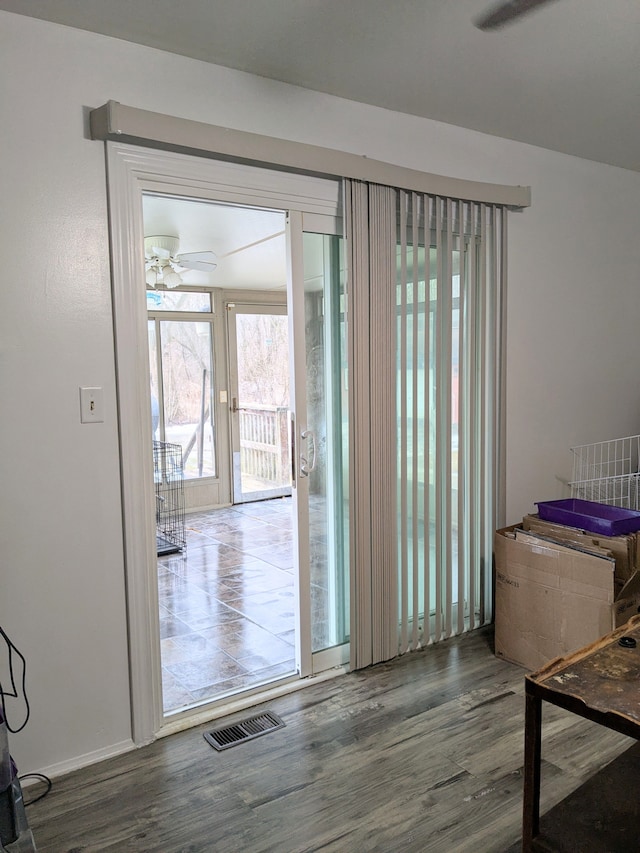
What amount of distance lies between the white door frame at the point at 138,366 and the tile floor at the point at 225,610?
34cm

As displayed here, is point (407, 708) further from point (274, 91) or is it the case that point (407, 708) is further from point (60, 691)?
point (274, 91)

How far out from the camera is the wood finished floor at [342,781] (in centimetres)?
196

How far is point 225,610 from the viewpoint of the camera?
3.87 meters

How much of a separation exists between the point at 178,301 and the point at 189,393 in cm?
89

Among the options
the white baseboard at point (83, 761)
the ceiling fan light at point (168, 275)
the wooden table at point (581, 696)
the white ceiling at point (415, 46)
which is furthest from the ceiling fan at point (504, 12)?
the ceiling fan light at point (168, 275)

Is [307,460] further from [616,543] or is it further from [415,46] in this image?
[415,46]

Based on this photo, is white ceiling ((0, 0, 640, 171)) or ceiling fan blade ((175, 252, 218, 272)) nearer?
white ceiling ((0, 0, 640, 171))

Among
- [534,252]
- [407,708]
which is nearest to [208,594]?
[407,708]

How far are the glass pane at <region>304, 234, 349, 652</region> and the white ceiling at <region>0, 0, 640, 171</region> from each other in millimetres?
693

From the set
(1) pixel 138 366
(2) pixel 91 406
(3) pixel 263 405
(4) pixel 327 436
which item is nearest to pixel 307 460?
(4) pixel 327 436

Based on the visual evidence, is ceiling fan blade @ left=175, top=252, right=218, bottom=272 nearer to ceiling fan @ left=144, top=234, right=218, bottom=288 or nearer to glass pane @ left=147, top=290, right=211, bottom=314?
ceiling fan @ left=144, top=234, right=218, bottom=288

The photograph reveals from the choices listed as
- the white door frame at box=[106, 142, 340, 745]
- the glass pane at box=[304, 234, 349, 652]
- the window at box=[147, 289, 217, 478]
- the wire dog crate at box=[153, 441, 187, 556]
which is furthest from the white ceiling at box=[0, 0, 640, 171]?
the window at box=[147, 289, 217, 478]

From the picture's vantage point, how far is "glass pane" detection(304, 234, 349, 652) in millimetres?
2895

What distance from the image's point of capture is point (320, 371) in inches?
116
